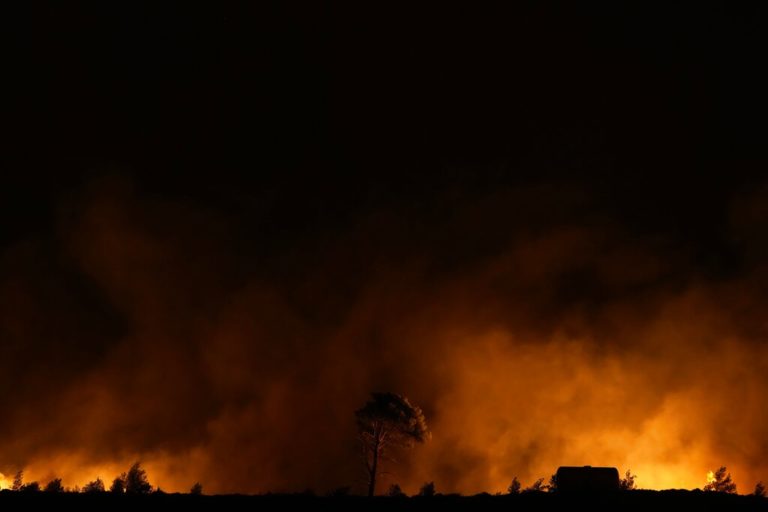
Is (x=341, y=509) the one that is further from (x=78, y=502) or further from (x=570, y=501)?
(x=78, y=502)

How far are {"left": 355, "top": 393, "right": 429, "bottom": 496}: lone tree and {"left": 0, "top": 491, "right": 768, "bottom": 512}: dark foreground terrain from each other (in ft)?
104

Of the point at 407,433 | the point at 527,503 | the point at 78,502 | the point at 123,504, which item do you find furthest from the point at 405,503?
the point at 407,433

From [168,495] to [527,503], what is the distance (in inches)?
743

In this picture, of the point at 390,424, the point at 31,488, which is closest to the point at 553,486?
the point at 390,424

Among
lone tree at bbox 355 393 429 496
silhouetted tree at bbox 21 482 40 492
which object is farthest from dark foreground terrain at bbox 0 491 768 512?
lone tree at bbox 355 393 429 496

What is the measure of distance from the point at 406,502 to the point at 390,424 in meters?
33.7

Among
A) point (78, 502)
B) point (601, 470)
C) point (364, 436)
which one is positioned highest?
point (364, 436)

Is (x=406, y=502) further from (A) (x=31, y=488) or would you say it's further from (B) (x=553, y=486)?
(A) (x=31, y=488)

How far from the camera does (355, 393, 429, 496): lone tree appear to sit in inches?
2778

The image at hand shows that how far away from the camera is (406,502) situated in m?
37.1

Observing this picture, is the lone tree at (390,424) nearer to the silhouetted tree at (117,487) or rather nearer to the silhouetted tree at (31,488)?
the silhouetted tree at (117,487)

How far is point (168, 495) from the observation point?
3916 centimetres

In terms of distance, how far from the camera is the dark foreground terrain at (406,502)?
35.1 metres

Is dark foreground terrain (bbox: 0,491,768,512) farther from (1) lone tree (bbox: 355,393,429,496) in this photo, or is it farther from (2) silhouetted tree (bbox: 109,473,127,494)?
(1) lone tree (bbox: 355,393,429,496)
